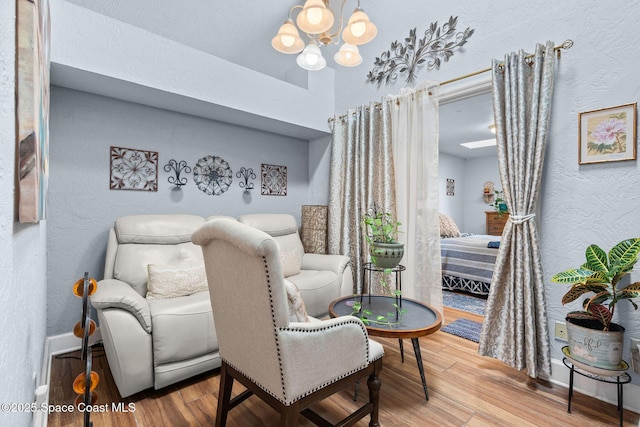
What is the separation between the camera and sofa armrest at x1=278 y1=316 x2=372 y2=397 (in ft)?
3.62

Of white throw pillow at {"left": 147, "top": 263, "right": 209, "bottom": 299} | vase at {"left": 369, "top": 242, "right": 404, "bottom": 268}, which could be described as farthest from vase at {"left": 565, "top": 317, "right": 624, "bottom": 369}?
white throw pillow at {"left": 147, "top": 263, "right": 209, "bottom": 299}

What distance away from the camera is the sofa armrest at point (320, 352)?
110cm

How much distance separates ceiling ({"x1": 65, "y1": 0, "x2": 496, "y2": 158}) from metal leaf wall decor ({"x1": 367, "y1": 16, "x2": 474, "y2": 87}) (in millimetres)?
174

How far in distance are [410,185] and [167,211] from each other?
2.24 meters

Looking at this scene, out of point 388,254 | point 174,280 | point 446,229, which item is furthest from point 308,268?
point 446,229

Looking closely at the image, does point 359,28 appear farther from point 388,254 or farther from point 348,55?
point 388,254

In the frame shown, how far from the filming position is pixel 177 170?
2.79 metres

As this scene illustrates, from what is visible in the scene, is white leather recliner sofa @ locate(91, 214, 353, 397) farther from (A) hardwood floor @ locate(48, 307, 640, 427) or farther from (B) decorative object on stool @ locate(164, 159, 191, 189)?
(B) decorative object on stool @ locate(164, 159, 191, 189)

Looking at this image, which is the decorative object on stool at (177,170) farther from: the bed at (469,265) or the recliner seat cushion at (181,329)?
the bed at (469,265)

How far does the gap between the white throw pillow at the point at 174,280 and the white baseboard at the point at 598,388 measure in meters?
2.40

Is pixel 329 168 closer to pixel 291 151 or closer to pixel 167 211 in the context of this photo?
pixel 291 151

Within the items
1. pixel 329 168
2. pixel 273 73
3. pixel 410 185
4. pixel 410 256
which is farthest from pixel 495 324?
pixel 273 73

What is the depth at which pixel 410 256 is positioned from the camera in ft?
8.70

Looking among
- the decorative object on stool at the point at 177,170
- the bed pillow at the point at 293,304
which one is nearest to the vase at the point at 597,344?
the bed pillow at the point at 293,304
